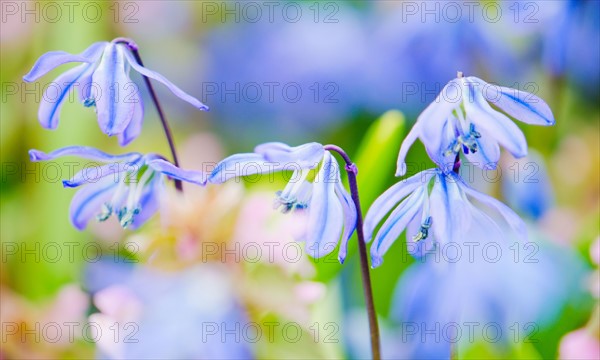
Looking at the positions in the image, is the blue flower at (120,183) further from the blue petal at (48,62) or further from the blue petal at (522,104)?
the blue petal at (522,104)

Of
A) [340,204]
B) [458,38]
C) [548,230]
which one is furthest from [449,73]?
[340,204]

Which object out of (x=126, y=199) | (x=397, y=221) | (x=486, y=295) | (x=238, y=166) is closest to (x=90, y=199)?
(x=126, y=199)

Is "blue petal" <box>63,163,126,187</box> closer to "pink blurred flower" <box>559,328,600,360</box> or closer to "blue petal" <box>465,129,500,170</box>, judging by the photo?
"blue petal" <box>465,129,500,170</box>

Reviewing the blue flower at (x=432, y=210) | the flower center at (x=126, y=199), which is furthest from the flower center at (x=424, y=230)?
the flower center at (x=126, y=199)

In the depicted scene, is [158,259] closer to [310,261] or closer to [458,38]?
[310,261]

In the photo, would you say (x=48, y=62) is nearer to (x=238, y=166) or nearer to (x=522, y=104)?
(x=238, y=166)

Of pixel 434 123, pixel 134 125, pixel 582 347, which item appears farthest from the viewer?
pixel 582 347

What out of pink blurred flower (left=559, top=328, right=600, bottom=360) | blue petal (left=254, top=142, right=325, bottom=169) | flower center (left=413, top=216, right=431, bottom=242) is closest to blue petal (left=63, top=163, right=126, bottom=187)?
blue petal (left=254, top=142, right=325, bottom=169)
